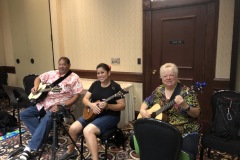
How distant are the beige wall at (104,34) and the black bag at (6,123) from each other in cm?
149

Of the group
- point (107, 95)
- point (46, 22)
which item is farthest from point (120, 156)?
point (46, 22)

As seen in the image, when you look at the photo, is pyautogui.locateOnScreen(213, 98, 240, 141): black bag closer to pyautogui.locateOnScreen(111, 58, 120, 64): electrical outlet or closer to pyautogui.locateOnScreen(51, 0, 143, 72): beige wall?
pyautogui.locateOnScreen(51, 0, 143, 72): beige wall

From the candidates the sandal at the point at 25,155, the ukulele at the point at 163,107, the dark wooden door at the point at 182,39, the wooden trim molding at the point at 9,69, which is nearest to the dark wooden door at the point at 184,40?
the dark wooden door at the point at 182,39

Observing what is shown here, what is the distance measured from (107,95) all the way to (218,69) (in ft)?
5.24

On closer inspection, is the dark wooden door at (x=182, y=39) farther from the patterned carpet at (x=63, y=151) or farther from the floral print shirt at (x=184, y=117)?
the floral print shirt at (x=184, y=117)

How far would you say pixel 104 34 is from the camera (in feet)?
12.6

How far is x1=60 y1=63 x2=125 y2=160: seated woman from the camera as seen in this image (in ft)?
7.39

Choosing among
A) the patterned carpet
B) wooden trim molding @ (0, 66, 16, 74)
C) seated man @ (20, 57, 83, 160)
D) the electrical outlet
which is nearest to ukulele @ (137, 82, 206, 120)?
the patterned carpet

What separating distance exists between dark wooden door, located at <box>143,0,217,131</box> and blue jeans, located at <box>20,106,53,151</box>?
1737 mm

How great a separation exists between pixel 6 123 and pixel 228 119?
3222 mm

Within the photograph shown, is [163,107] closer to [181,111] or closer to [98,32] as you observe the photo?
[181,111]

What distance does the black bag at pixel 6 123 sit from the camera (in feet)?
10.9

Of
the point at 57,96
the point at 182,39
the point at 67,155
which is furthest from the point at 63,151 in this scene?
the point at 182,39

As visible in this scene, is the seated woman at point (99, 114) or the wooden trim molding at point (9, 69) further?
the wooden trim molding at point (9, 69)
